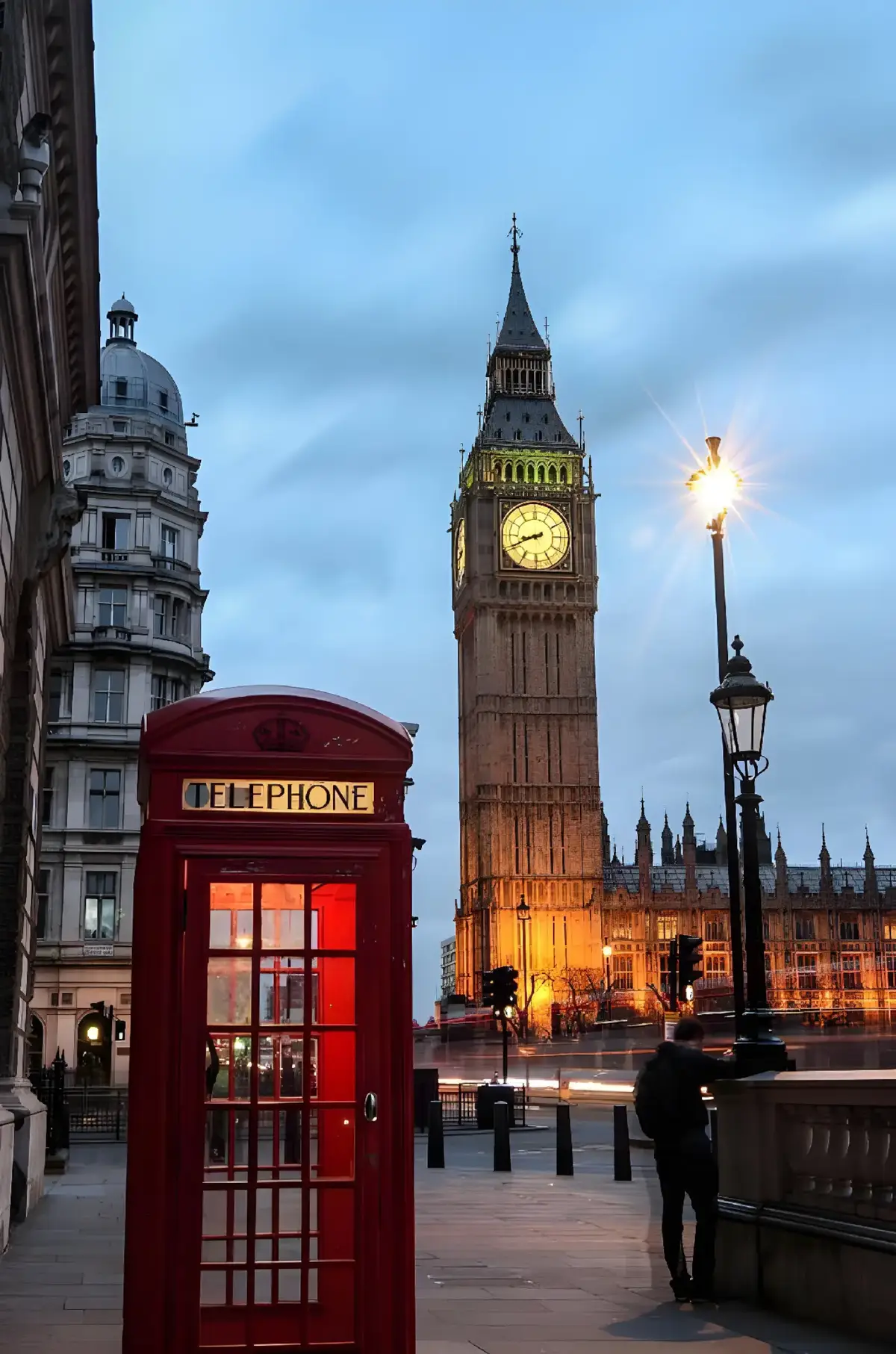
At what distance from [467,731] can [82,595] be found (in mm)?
65773

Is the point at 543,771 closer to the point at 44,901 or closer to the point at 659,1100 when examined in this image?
the point at 44,901

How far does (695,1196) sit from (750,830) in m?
3.46

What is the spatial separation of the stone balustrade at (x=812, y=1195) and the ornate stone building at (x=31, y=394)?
16.8 ft

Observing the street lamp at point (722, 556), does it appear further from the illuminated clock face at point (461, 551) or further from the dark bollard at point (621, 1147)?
the illuminated clock face at point (461, 551)

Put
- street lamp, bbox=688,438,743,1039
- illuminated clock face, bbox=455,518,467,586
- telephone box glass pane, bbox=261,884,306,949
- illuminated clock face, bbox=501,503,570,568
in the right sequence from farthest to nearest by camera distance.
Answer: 1. illuminated clock face, bbox=455,518,467,586
2. illuminated clock face, bbox=501,503,570,568
3. street lamp, bbox=688,438,743,1039
4. telephone box glass pane, bbox=261,884,306,949

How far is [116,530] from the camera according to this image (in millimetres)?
47312

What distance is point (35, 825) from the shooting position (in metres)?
15.9

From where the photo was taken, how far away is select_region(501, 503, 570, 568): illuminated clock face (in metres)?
106

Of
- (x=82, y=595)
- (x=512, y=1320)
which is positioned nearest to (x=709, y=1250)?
(x=512, y=1320)

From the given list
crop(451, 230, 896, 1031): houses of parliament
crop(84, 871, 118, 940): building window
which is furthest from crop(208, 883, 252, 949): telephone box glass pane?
crop(451, 230, 896, 1031): houses of parliament

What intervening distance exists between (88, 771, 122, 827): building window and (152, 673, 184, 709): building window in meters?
2.63

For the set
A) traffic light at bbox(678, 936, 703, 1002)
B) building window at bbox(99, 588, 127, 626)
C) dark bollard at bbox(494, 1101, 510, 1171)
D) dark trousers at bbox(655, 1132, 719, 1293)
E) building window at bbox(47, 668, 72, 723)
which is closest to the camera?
dark trousers at bbox(655, 1132, 719, 1293)

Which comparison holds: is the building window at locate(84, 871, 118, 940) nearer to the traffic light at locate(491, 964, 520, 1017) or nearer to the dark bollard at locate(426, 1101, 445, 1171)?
the traffic light at locate(491, 964, 520, 1017)

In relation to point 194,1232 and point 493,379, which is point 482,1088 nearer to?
point 194,1232
